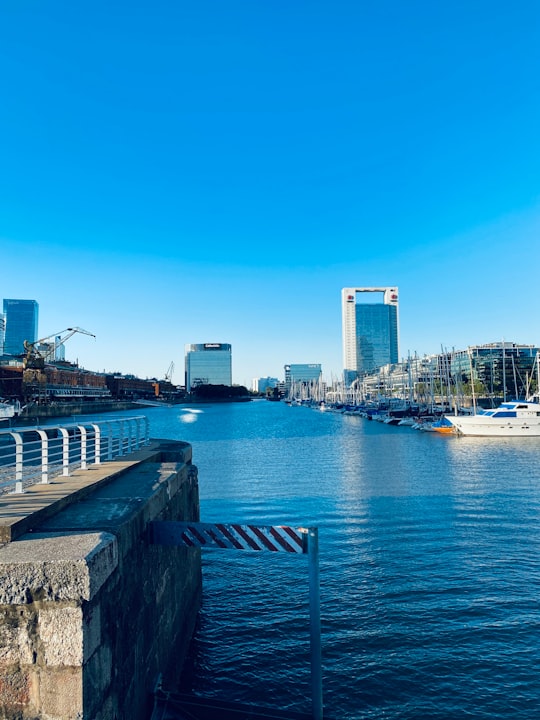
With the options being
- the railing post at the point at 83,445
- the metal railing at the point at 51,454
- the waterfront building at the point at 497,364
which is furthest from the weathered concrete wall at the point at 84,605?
the waterfront building at the point at 497,364

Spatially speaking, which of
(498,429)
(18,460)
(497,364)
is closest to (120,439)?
(18,460)

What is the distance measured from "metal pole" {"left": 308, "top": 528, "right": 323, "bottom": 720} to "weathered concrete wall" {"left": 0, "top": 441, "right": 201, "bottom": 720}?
301 centimetres

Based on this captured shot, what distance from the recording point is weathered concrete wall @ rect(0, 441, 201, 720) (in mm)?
5523

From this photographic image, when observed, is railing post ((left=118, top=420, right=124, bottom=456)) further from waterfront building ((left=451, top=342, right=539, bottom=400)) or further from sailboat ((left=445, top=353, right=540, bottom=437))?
waterfront building ((left=451, top=342, right=539, bottom=400))

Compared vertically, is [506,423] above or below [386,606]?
above

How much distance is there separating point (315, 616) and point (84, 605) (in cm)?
471

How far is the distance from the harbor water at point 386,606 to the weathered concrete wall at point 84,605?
3308mm

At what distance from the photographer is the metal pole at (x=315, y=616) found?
336 inches

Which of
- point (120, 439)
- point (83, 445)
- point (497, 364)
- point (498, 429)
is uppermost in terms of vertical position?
point (497, 364)

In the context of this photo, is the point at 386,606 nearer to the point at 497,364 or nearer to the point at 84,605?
the point at 84,605

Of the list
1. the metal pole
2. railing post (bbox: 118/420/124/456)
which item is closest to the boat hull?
railing post (bbox: 118/420/124/456)

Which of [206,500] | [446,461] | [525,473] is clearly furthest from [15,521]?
[446,461]

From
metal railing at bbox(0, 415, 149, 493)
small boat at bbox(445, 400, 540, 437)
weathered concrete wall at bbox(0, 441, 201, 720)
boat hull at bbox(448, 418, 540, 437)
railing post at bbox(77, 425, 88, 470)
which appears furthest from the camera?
small boat at bbox(445, 400, 540, 437)

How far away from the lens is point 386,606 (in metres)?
14.6
